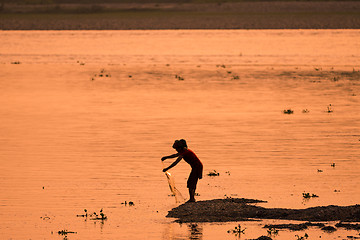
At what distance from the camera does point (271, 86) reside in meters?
47.9

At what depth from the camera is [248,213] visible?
17734 millimetres

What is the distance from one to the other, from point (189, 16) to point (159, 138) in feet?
370

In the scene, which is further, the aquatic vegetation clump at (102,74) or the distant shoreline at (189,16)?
the distant shoreline at (189,16)

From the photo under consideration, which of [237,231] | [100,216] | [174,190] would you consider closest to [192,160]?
[174,190]

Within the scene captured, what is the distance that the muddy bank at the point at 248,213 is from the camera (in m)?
17.3

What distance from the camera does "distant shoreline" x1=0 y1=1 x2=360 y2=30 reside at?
122750 mm

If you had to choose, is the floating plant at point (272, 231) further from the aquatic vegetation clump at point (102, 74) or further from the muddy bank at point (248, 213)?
the aquatic vegetation clump at point (102, 74)

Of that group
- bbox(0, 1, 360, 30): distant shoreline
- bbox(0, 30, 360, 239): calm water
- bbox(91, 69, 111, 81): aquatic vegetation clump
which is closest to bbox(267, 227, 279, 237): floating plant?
bbox(0, 30, 360, 239): calm water

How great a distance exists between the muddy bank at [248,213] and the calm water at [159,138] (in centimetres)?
41

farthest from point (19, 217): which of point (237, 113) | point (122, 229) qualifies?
point (237, 113)

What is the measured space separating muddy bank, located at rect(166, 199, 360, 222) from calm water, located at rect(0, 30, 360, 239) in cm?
41

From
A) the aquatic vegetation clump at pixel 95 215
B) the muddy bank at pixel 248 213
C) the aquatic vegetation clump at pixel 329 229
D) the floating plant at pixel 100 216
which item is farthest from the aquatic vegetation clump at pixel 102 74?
A: the aquatic vegetation clump at pixel 329 229

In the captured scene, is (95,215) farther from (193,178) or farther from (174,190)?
(193,178)

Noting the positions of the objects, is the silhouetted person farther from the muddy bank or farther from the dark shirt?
the muddy bank
